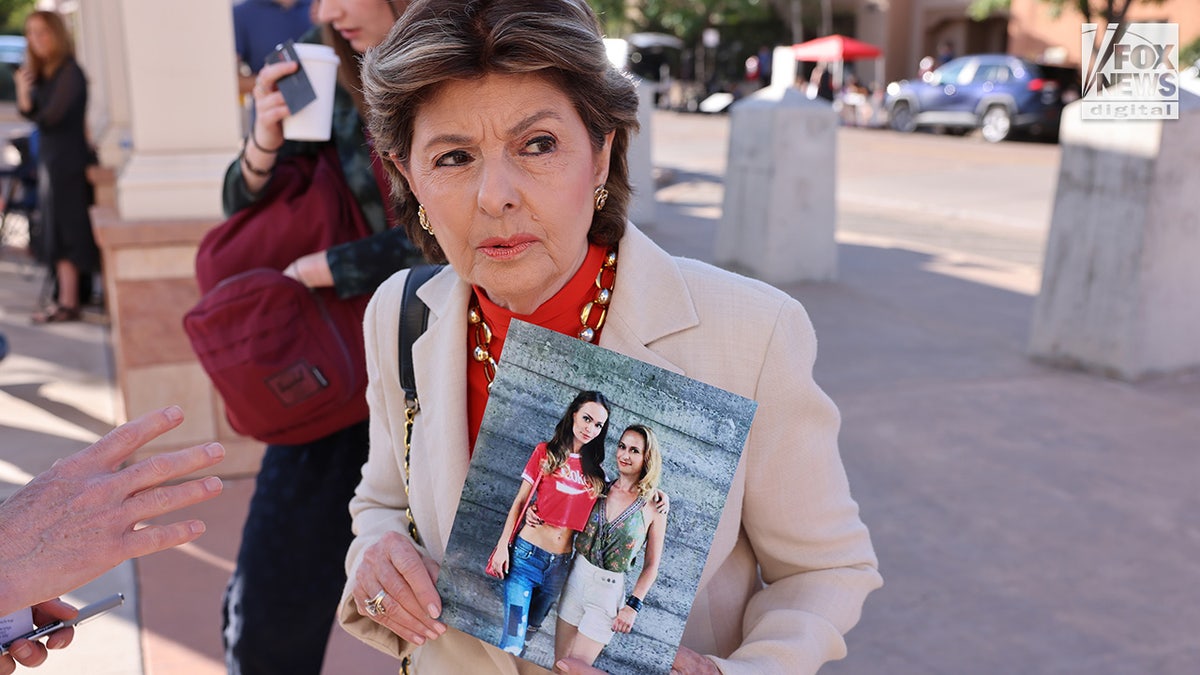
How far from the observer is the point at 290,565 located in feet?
8.13

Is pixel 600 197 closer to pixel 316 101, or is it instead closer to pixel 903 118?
pixel 316 101

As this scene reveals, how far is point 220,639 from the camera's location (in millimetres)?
3551

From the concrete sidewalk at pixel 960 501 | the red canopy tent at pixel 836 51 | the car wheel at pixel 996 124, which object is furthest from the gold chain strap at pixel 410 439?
the red canopy tent at pixel 836 51

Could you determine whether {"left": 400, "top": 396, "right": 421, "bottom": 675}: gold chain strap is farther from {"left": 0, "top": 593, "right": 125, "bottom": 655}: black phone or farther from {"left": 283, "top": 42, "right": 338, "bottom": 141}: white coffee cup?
{"left": 283, "top": 42, "right": 338, "bottom": 141}: white coffee cup

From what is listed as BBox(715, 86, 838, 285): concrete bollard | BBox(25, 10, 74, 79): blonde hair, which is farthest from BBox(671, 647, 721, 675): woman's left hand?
BBox(25, 10, 74, 79): blonde hair

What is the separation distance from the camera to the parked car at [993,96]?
22.0 meters

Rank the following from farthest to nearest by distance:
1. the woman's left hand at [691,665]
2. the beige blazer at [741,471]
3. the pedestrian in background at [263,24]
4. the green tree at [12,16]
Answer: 1. the green tree at [12,16]
2. the pedestrian in background at [263,24]
3. the beige blazer at [741,471]
4. the woman's left hand at [691,665]

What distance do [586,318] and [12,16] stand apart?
187 feet

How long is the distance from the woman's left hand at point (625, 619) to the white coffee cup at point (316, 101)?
158 cm

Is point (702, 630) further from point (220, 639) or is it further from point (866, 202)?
point (866, 202)

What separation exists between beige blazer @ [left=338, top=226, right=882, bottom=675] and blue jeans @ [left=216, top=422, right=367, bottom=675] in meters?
0.76

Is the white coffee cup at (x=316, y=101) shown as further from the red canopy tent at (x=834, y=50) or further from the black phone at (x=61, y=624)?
the red canopy tent at (x=834, y=50)

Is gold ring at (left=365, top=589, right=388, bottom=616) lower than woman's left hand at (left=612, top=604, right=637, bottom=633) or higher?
lower

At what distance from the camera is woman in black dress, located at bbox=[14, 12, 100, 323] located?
24.7ft
